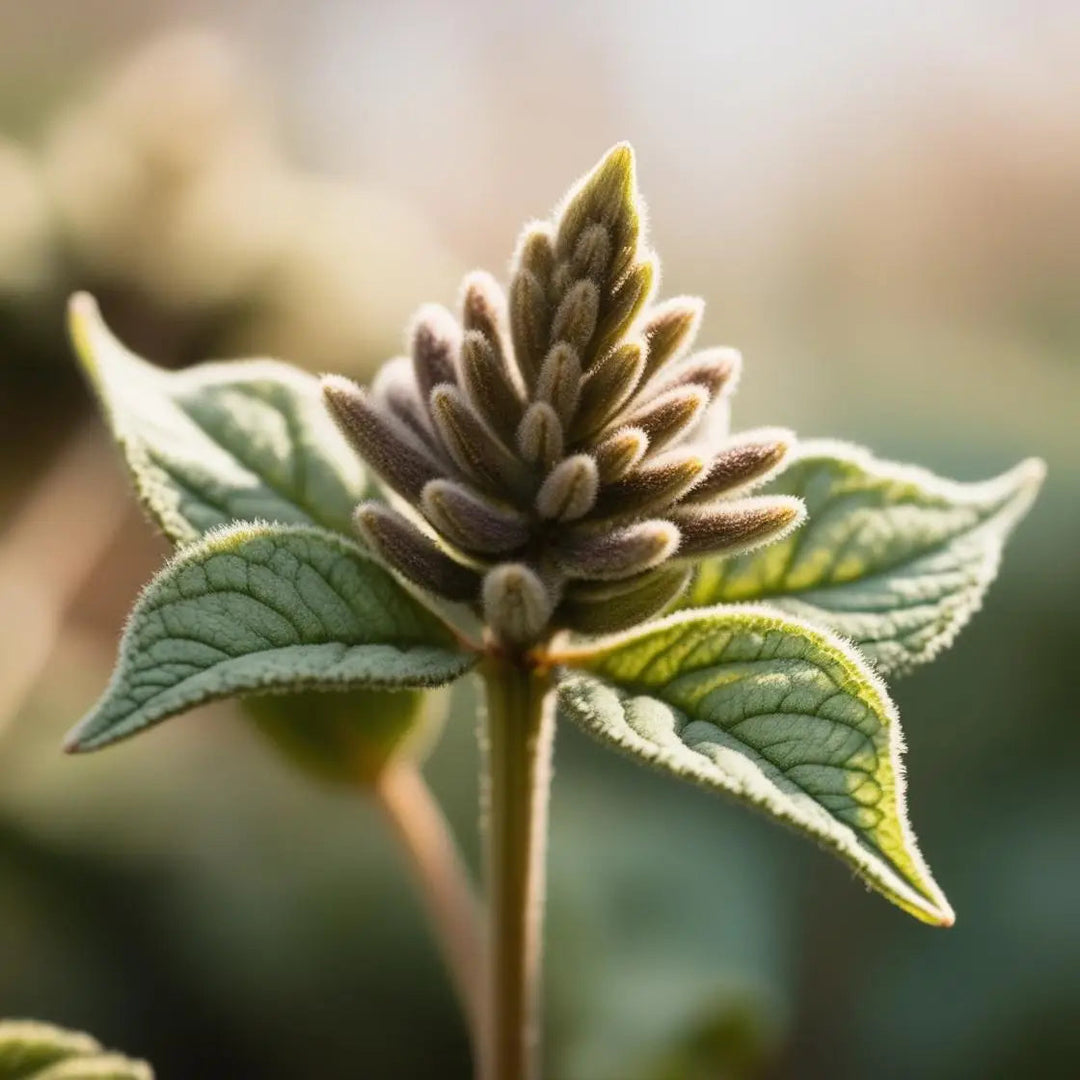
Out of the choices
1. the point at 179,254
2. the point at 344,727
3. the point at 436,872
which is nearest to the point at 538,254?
the point at 344,727

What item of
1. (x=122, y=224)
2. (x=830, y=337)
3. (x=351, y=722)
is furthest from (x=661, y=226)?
(x=351, y=722)

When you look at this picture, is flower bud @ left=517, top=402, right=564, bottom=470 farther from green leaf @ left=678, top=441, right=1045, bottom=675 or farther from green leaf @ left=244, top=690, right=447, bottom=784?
green leaf @ left=244, top=690, right=447, bottom=784

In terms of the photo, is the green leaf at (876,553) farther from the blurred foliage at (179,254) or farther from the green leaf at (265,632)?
the blurred foliage at (179,254)

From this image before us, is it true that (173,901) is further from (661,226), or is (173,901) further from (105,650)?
(661,226)

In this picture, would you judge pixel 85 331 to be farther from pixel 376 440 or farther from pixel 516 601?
pixel 516 601

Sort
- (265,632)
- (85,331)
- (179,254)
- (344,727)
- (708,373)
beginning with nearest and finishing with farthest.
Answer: (265,632), (708,373), (85,331), (344,727), (179,254)

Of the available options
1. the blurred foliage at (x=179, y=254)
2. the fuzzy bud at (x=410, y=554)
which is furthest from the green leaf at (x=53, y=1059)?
the blurred foliage at (x=179, y=254)
